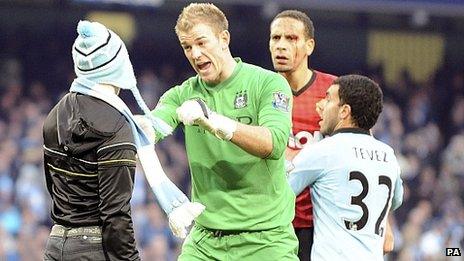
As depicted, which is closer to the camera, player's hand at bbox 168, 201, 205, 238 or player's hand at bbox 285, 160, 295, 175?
player's hand at bbox 168, 201, 205, 238

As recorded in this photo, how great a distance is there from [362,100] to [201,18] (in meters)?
0.93

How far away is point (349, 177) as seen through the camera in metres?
5.05

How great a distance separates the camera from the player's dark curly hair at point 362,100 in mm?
5160

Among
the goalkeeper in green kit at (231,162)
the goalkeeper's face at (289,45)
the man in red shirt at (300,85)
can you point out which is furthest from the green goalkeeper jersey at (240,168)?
the goalkeeper's face at (289,45)

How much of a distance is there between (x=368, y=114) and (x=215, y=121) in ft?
3.51

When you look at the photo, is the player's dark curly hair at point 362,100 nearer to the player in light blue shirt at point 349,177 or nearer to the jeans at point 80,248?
the player in light blue shirt at point 349,177

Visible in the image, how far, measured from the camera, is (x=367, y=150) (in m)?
5.11

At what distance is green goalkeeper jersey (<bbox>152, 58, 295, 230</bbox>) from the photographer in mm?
4773

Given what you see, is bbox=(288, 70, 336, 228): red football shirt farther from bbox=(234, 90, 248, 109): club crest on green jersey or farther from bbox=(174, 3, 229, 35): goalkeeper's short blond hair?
bbox=(174, 3, 229, 35): goalkeeper's short blond hair

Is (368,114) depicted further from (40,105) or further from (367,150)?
(40,105)

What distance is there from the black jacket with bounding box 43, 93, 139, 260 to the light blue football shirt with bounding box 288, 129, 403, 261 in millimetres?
Answer: 1154

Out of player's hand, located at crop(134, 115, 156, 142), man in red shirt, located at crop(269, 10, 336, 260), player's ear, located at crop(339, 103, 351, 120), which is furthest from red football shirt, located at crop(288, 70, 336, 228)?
player's hand, located at crop(134, 115, 156, 142)

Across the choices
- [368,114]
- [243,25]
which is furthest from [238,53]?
[368,114]

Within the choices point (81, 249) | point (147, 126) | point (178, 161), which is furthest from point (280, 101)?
point (178, 161)
